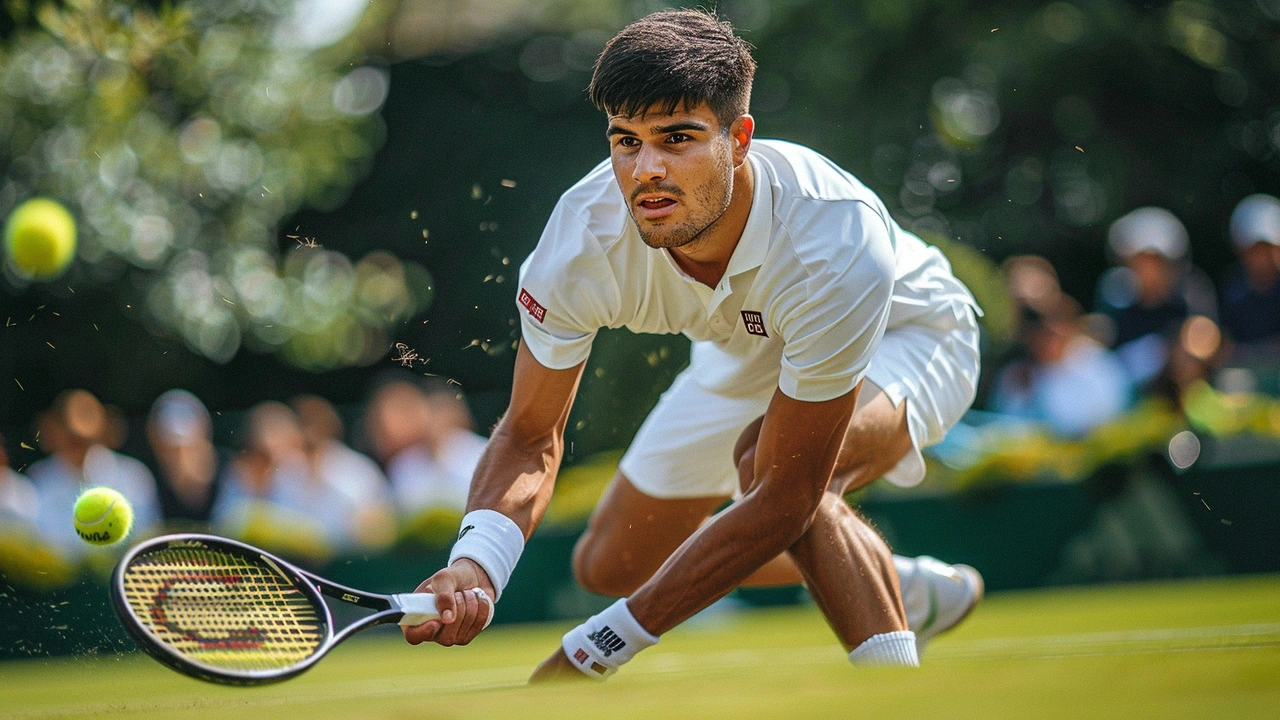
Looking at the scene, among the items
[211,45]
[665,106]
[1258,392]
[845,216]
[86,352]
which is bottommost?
[86,352]

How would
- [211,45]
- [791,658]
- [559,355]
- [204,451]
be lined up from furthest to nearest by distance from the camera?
1. [211,45]
2. [204,451]
3. [791,658]
4. [559,355]

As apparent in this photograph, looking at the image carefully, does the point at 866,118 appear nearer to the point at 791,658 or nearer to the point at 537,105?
the point at 537,105

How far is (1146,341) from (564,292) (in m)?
4.55

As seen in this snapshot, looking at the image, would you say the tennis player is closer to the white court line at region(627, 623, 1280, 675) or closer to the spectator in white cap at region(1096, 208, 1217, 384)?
the white court line at region(627, 623, 1280, 675)

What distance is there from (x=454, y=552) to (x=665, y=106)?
45.7 inches

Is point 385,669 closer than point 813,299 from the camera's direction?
No

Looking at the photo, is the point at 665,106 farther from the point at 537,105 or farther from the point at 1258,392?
the point at 537,105

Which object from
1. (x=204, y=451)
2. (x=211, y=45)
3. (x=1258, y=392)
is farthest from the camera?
(x=211, y=45)

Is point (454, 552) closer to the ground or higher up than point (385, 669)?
higher up

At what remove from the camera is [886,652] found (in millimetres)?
3438

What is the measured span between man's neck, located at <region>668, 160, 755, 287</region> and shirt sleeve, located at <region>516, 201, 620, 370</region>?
0.66 feet

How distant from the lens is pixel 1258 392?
6.97 meters

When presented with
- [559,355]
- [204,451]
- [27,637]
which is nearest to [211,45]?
[204,451]

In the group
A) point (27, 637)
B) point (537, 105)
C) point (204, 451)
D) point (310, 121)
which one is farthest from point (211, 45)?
point (27, 637)
